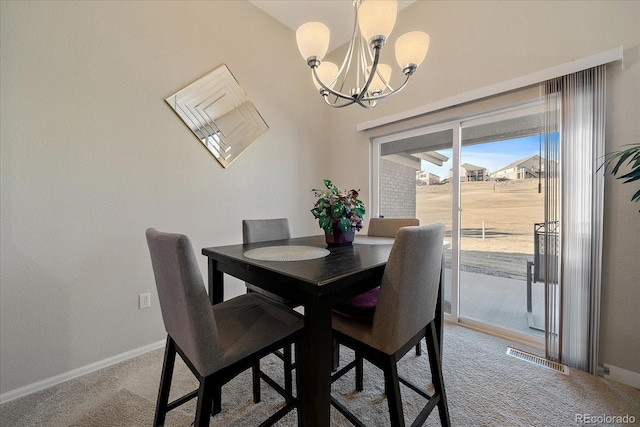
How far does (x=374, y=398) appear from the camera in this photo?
1.42 metres

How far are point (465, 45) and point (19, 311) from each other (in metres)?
3.76

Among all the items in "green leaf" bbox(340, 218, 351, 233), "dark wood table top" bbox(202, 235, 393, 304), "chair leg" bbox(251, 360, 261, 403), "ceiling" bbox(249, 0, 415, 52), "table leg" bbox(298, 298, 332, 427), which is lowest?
"chair leg" bbox(251, 360, 261, 403)

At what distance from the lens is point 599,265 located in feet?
5.24

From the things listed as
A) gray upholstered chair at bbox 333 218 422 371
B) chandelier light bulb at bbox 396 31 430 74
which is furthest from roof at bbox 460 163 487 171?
chandelier light bulb at bbox 396 31 430 74

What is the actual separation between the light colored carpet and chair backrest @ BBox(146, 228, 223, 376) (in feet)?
2.25

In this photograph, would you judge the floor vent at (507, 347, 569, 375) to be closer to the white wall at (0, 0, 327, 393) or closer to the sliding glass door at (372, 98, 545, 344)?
the sliding glass door at (372, 98, 545, 344)

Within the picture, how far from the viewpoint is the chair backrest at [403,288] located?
94 centimetres

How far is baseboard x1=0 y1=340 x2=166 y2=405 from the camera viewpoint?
143 cm

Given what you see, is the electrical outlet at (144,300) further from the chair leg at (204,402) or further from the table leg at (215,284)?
the chair leg at (204,402)

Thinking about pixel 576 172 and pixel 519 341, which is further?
pixel 519 341

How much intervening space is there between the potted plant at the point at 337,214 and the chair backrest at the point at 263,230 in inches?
21.2

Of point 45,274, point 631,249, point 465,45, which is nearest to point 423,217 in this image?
point 631,249

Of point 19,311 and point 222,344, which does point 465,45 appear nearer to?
point 222,344

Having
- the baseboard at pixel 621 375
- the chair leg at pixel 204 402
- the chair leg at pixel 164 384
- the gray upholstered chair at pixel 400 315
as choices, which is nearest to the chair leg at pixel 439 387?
the gray upholstered chair at pixel 400 315
